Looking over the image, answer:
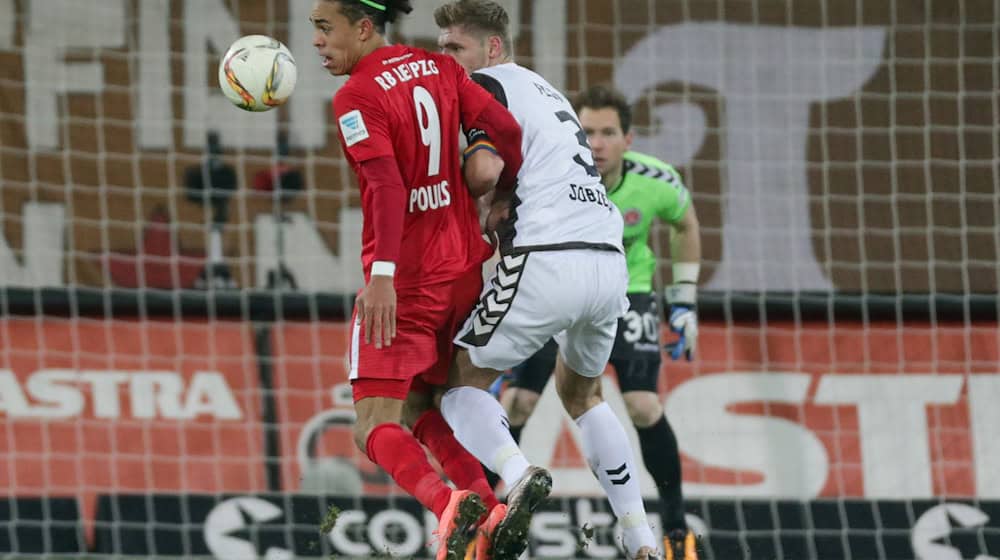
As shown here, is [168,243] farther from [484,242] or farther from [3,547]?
[484,242]

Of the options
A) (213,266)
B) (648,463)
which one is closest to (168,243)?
(213,266)

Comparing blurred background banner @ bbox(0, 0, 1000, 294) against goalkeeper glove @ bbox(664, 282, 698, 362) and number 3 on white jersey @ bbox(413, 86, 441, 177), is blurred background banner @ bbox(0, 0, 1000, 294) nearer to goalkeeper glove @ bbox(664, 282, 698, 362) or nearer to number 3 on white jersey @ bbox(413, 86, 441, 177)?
goalkeeper glove @ bbox(664, 282, 698, 362)

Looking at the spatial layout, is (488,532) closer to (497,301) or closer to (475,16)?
(497,301)

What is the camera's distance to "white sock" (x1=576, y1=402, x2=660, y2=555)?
454 centimetres

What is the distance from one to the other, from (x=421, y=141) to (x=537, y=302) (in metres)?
0.56

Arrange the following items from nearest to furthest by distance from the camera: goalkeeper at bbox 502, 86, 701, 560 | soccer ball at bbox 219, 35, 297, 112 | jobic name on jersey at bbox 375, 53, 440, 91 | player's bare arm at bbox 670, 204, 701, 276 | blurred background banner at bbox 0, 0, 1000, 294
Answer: jobic name on jersey at bbox 375, 53, 440, 91, soccer ball at bbox 219, 35, 297, 112, goalkeeper at bbox 502, 86, 701, 560, player's bare arm at bbox 670, 204, 701, 276, blurred background banner at bbox 0, 0, 1000, 294

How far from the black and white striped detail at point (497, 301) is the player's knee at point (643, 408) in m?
1.59

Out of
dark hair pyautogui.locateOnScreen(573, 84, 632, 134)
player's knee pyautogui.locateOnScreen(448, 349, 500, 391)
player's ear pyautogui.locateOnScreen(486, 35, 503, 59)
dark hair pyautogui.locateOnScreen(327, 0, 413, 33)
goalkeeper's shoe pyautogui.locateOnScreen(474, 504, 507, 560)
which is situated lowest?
goalkeeper's shoe pyautogui.locateOnScreen(474, 504, 507, 560)

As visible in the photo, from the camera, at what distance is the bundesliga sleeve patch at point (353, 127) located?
155 inches

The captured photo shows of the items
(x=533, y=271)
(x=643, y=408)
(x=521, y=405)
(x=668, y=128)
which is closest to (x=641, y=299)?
(x=643, y=408)

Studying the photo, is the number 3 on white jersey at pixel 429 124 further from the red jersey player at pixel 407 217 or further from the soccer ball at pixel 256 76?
the soccer ball at pixel 256 76

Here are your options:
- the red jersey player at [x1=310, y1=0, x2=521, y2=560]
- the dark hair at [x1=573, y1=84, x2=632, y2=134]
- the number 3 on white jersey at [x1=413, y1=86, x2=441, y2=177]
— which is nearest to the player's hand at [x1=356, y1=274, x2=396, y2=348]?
the red jersey player at [x1=310, y1=0, x2=521, y2=560]

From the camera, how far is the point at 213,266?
780 centimetres

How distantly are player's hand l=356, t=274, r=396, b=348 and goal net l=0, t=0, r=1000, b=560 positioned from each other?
3142 mm
